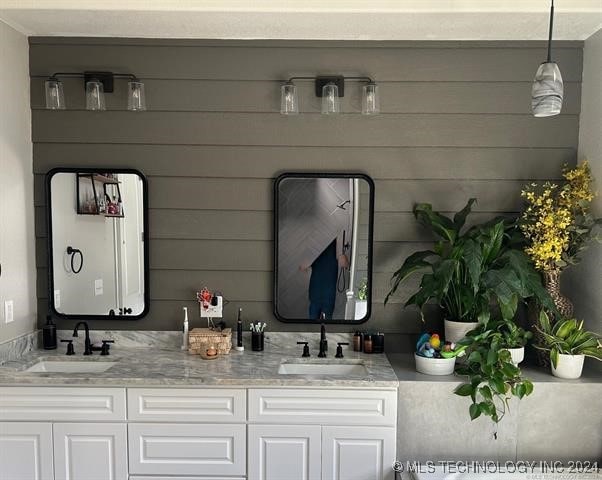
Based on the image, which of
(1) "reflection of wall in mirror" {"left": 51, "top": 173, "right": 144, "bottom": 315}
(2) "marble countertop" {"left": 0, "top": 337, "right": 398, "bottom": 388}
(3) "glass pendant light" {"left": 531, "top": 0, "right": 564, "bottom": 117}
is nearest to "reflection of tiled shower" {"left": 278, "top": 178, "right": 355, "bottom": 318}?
(2) "marble countertop" {"left": 0, "top": 337, "right": 398, "bottom": 388}

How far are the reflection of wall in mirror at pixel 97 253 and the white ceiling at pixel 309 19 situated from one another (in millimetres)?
824

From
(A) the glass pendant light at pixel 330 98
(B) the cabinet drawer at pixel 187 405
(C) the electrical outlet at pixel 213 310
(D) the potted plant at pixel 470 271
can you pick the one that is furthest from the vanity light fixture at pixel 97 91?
(D) the potted plant at pixel 470 271

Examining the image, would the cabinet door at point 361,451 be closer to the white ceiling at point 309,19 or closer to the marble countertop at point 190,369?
the marble countertop at point 190,369

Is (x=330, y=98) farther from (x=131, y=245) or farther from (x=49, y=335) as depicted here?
(x=49, y=335)

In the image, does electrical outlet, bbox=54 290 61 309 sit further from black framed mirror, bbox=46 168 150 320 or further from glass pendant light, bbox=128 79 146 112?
glass pendant light, bbox=128 79 146 112

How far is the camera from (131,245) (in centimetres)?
258

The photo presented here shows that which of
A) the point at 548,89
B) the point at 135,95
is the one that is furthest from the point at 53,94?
the point at 548,89

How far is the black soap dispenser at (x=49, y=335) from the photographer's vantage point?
2.54m

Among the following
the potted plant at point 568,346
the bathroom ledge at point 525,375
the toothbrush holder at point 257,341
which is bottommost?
the bathroom ledge at point 525,375

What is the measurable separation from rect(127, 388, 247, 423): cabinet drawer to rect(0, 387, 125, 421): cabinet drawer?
82 millimetres

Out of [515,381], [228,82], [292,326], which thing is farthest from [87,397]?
[515,381]

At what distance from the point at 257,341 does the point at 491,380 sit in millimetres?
1203

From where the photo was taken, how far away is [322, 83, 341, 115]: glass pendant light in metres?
2.43

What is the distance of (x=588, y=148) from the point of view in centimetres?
241
